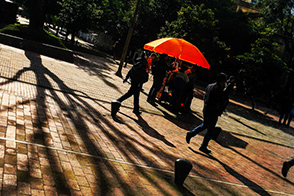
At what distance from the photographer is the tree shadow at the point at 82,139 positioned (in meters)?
4.10

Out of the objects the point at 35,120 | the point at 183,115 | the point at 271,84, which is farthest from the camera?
the point at 271,84

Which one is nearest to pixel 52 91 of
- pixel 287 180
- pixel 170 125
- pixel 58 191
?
pixel 170 125

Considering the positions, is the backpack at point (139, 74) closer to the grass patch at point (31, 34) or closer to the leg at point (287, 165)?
the leg at point (287, 165)

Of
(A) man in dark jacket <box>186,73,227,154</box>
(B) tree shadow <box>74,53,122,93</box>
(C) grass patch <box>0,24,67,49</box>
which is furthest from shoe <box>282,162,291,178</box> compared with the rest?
(C) grass patch <box>0,24,67,49</box>

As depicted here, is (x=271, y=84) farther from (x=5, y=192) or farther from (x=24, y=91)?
(x=5, y=192)

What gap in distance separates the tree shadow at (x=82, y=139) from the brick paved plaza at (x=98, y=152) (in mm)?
14

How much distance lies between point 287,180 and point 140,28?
29320 mm

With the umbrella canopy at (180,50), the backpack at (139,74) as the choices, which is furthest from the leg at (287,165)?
the umbrella canopy at (180,50)

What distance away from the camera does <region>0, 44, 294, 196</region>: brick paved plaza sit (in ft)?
12.9

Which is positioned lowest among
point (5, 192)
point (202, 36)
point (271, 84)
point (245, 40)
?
point (5, 192)

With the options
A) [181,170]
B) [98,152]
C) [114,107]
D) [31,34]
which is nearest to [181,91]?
[114,107]

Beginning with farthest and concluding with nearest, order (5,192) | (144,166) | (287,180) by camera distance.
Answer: (287,180) < (144,166) < (5,192)

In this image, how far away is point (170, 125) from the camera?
9148mm

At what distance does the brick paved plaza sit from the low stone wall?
5.30 m
